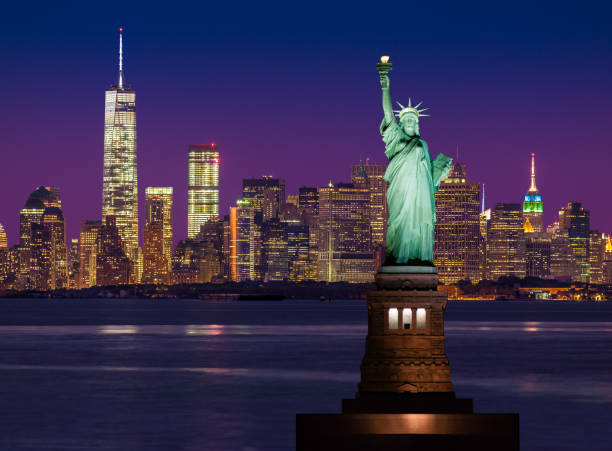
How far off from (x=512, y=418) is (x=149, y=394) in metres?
24.1

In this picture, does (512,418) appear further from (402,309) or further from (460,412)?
(402,309)

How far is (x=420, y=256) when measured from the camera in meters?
28.7

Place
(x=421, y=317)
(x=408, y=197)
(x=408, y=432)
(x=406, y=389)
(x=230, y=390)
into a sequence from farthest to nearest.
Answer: (x=230, y=390) → (x=408, y=197) → (x=421, y=317) → (x=406, y=389) → (x=408, y=432)

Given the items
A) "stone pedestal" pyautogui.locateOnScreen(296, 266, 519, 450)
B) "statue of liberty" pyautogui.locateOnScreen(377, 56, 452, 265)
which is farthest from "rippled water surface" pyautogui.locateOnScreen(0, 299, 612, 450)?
"statue of liberty" pyautogui.locateOnScreen(377, 56, 452, 265)


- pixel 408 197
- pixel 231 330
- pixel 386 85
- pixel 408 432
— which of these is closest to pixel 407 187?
pixel 408 197

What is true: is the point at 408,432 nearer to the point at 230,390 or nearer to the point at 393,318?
the point at 393,318

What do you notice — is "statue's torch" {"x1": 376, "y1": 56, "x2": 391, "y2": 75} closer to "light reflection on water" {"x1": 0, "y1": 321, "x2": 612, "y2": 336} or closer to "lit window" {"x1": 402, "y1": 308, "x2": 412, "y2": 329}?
"lit window" {"x1": 402, "y1": 308, "x2": 412, "y2": 329}

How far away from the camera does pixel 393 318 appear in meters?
27.8

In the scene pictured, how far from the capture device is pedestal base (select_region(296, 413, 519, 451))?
85.6 feet

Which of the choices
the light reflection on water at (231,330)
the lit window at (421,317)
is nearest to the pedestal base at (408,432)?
the lit window at (421,317)

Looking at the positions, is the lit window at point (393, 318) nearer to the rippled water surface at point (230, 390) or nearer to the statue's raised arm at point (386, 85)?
the statue's raised arm at point (386, 85)

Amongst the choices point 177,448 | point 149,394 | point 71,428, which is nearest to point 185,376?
point 149,394

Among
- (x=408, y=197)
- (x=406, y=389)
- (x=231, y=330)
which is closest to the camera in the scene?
(x=406, y=389)

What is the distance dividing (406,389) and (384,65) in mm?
7232
